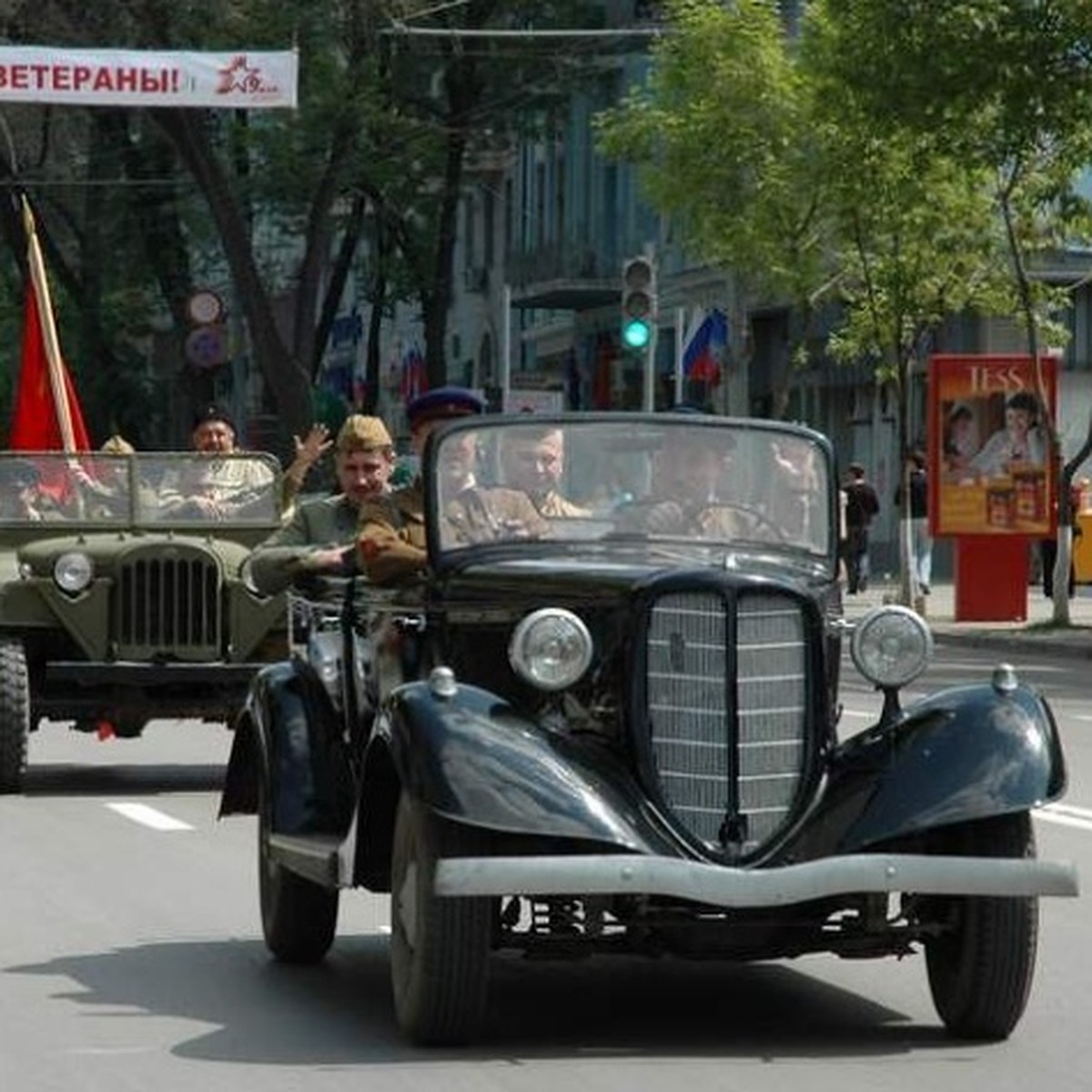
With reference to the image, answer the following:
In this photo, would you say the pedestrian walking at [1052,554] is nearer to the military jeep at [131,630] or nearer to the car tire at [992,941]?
the military jeep at [131,630]

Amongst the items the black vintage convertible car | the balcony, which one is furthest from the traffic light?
the balcony

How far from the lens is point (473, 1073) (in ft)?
30.5

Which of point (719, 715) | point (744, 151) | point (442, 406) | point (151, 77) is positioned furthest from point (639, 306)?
point (719, 715)

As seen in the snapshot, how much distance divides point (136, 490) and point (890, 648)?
11592 mm

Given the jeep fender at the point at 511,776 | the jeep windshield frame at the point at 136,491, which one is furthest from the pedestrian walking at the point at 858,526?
the jeep fender at the point at 511,776

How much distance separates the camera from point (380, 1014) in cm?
1046

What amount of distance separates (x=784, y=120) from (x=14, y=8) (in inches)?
377

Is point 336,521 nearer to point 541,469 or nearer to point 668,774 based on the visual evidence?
point 541,469

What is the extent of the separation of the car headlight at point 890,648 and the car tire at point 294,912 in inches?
82.6

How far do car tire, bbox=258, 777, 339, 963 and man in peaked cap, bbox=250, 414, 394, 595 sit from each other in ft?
2.32

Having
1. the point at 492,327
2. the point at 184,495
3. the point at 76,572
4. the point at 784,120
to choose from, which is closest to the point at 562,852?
the point at 76,572

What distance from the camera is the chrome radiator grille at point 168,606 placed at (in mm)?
19281

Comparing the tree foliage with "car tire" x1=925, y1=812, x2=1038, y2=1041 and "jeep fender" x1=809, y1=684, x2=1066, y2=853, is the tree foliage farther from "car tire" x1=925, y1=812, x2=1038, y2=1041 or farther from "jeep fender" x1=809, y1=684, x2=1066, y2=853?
"car tire" x1=925, y1=812, x2=1038, y2=1041

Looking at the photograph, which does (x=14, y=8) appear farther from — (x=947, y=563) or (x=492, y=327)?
(x=492, y=327)
